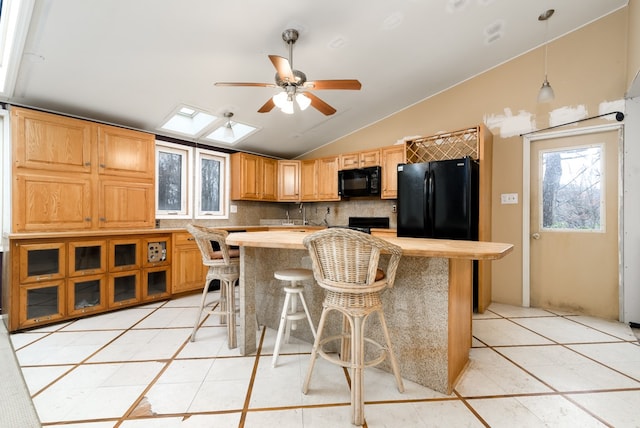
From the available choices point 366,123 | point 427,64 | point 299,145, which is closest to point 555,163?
point 427,64

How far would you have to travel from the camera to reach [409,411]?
154cm

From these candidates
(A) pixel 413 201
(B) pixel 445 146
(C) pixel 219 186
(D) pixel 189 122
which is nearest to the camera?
(A) pixel 413 201

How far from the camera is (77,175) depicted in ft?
10.2

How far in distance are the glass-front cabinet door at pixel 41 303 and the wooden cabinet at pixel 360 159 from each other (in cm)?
389

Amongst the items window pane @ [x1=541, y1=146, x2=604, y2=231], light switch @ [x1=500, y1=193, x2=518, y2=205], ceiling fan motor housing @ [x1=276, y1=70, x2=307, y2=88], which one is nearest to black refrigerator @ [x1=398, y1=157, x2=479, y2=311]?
light switch @ [x1=500, y1=193, x2=518, y2=205]

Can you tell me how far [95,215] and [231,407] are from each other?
2828 mm

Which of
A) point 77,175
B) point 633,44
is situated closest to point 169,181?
point 77,175

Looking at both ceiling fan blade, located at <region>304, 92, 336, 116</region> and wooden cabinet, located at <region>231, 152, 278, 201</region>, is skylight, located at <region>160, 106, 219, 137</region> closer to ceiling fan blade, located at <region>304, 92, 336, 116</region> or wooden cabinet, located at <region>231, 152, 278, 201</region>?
wooden cabinet, located at <region>231, 152, 278, 201</region>

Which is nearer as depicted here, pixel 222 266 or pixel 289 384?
pixel 289 384

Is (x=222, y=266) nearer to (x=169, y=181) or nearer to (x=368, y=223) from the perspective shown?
(x=169, y=181)

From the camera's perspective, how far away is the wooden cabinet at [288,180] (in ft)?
17.1

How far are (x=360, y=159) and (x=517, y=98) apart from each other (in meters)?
2.15

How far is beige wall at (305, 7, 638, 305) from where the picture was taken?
2.98 m

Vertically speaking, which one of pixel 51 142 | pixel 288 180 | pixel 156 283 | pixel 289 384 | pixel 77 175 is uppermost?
pixel 51 142
